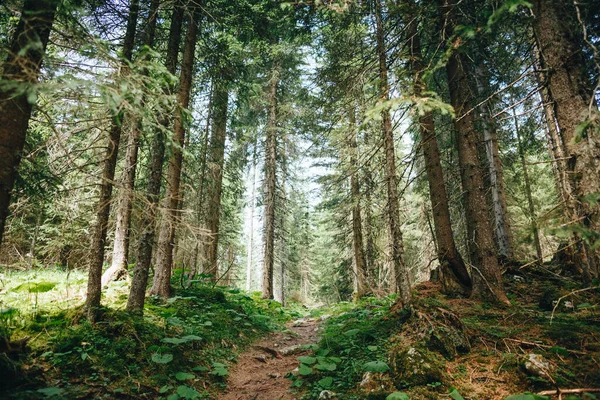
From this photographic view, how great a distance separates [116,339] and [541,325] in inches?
263

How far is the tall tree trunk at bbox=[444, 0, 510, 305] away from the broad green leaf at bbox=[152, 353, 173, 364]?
20.9 feet

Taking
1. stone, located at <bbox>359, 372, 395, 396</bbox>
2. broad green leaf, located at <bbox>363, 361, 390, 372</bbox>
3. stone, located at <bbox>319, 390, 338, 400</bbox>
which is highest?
broad green leaf, located at <bbox>363, 361, 390, 372</bbox>

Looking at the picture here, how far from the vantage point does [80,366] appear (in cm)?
394

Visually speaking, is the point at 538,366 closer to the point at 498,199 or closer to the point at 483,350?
the point at 483,350

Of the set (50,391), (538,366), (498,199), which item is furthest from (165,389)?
(498,199)

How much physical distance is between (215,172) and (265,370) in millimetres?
8762

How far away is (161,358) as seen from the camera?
175 inches

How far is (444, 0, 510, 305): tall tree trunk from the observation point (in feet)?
21.8

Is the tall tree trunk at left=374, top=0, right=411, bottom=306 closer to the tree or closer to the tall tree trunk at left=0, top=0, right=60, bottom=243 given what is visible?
the tall tree trunk at left=0, top=0, right=60, bottom=243

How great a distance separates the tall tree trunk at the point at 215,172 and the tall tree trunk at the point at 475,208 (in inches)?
307

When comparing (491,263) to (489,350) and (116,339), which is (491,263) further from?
(116,339)

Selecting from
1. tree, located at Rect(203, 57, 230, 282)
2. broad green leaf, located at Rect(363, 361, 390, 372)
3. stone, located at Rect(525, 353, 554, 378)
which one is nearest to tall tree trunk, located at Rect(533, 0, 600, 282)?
stone, located at Rect(525, 353, 554, 378)

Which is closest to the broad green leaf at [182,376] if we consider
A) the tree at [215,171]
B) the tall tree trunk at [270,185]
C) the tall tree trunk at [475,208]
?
the tall tree trunk at [475,208]

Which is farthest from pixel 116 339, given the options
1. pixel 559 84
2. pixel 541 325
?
pixel 559 84
